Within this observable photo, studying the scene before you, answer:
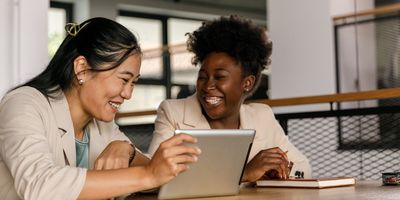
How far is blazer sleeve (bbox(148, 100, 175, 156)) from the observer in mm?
2398

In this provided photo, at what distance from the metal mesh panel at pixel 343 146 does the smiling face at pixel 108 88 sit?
8.24 ft

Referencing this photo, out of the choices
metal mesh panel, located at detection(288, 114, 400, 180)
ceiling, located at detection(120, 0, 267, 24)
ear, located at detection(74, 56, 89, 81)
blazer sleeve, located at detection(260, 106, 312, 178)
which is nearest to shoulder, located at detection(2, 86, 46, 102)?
ear, located at detection(74, 56, 89, 81)

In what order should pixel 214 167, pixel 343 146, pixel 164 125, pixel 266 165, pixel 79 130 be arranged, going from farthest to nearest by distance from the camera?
pixel 343 146, pixel 164 125, pixel 266 165, pixel 79 130, pixel 214 167

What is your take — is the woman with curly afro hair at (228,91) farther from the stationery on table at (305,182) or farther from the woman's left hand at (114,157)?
the woman's left hand at (114,157)

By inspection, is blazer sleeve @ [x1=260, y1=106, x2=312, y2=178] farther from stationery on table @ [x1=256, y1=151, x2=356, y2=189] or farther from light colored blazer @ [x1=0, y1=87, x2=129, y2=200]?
light colored blazer @ [x1=0, y1=87, x2=129, y2=200]

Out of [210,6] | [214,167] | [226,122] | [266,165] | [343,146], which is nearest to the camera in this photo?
[214,167]

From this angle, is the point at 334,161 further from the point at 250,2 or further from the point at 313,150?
the point at 250,2

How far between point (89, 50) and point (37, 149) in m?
0.36

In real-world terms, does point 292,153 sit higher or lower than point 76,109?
lower

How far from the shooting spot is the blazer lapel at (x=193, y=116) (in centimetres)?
248

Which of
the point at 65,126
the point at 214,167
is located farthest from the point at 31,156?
the point at 214,167

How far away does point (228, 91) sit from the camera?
8.38 feet

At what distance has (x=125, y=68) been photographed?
5.76 feet

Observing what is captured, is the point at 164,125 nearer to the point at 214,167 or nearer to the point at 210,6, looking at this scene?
the point at 214,167
